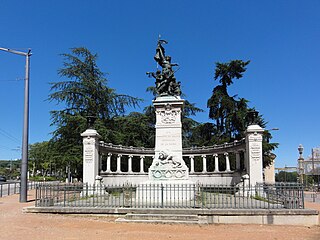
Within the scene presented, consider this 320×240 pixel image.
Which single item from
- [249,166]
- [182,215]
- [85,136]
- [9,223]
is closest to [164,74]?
[85,136]

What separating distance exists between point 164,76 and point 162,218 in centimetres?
1064

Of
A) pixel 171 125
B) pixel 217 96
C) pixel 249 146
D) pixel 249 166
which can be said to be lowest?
pixel 249 166

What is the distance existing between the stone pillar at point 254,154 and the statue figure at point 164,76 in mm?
5781

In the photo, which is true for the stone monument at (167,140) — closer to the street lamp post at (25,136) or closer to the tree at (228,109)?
the street lamp post at (25,136)

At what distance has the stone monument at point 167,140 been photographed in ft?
49.3

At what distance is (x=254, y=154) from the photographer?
1822cm

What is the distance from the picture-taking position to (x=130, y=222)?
412 inches

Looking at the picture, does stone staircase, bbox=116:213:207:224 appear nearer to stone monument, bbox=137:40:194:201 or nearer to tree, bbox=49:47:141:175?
stone monument, bbox=137:40:194:201

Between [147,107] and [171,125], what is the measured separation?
2363 centimetres

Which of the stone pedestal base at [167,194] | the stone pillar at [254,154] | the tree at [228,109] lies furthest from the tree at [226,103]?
the stone pedestal base at [167,194]

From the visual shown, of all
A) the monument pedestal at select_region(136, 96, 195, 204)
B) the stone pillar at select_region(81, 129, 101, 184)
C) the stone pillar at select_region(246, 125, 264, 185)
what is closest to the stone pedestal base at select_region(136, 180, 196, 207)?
the monument pedestal at select_region(136, 96, 195, 204)

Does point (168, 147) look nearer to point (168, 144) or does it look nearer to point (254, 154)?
point (168, 144)

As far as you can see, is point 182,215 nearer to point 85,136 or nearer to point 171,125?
point 171,125

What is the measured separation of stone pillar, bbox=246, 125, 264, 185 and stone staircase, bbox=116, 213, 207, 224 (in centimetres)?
893
